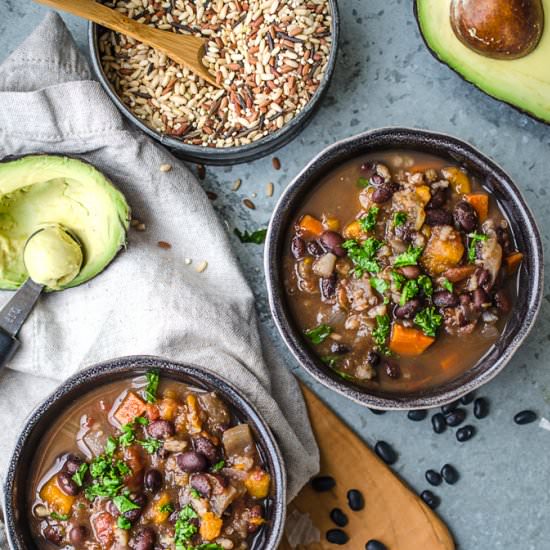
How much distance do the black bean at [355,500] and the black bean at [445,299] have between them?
0.86 metres

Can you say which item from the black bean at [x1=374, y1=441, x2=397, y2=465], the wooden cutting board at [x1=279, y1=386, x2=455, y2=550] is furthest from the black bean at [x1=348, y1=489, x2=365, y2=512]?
the black bean at [x1=374, y1=441, x2=397, y2=465]

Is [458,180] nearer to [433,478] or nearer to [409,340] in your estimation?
[409,340]

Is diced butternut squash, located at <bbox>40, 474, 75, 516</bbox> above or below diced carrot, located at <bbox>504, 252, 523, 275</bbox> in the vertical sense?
below

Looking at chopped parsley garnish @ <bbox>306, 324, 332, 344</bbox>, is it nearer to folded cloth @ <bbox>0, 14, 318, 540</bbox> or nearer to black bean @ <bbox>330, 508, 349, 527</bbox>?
folded cloth @ <bbox>0, 14, 318, 540</bbox>

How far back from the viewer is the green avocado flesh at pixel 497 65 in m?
2.95

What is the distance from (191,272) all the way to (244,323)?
0.28 m

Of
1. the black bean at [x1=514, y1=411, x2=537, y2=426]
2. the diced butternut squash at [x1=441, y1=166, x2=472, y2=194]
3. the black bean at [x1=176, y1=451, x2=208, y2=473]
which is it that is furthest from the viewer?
the black bean at [x1=514, y1=411, x2=537, y2=426]

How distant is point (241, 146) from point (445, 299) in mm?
906

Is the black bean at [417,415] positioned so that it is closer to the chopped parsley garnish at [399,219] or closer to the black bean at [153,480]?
the chopped parsley garnish at [399,219]

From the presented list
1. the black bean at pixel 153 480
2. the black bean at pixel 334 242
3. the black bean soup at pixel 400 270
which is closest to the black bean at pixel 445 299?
the black bean soup at pixel 400 270

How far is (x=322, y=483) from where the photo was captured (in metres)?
3.39

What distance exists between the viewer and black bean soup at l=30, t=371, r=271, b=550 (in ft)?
9.43

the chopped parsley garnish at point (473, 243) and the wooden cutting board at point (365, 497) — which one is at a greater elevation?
the chopped parsley garnish at point (473, 243)

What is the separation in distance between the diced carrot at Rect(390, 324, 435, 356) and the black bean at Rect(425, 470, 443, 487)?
629mm
